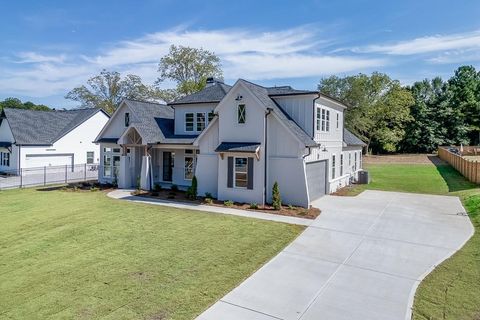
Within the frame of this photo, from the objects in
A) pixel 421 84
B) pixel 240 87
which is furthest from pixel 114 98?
pixel 421 84

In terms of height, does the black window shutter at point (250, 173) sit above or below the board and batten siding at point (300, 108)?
below

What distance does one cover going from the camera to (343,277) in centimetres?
811

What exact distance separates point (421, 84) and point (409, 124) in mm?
11866

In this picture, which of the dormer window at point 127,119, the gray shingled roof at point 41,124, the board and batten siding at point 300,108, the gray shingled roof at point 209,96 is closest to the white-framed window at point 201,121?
the gray shingled roof at point 209,96

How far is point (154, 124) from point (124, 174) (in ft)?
13.7

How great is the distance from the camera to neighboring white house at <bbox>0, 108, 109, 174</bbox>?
31625mm

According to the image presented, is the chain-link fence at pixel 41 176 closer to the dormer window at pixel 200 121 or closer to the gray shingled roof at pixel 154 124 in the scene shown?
the gray shingled roof at pixel 154 124

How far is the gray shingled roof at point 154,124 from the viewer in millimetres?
21578

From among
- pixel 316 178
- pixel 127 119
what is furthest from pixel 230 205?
pixel 127 119

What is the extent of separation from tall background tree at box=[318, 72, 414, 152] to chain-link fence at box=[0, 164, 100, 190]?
38.4 m

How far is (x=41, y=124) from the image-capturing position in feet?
115

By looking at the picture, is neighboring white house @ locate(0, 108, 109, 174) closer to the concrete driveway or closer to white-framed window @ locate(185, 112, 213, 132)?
white-framed window @ locate(185, 112, 213, 132)

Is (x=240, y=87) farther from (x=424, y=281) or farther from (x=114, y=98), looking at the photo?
(x=114, y=98)

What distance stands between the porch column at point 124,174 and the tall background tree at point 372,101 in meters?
39.0
